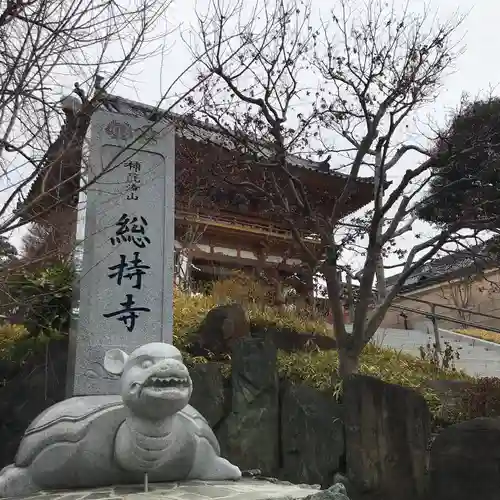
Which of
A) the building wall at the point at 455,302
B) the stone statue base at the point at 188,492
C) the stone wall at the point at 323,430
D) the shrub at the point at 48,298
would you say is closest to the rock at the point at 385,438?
the stone wall at the point at 323,430

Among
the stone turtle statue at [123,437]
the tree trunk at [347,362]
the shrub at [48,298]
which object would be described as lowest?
the stone turtle statue at [123,437]

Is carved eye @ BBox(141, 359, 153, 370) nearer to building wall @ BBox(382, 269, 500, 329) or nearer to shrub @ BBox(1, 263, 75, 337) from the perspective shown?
shrub @ BBox(1, 263, 75, 337)

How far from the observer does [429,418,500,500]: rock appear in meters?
5.55

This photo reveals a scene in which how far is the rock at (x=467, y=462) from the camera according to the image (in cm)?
555

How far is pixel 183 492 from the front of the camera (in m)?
3.53

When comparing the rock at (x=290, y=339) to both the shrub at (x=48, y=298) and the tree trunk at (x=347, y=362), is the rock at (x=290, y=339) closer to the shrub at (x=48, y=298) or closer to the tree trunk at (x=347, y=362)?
the tree trunk at (x=347, y=362)

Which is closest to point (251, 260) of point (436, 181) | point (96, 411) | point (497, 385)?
point (436, 181)

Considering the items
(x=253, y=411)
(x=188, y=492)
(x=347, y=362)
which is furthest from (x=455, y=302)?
(x=188, y=492)

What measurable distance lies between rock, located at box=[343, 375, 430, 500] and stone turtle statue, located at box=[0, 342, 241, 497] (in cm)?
254

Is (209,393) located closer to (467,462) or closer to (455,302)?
(467,462)

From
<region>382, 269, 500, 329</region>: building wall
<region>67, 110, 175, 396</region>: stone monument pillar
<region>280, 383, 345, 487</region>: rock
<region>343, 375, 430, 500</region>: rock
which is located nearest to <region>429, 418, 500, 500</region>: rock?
<region>343, 375, 430, 500</region>: rock

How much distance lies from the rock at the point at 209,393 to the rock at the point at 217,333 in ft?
3.75

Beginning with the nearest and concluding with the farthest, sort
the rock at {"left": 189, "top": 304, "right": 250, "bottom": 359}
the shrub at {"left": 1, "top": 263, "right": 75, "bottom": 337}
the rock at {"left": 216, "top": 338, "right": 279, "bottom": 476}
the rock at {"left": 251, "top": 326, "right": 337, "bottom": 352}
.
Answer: the rock at {"left": 216, "top": 338, "right": 279, "bottom": 476}, the shrub at {"left": 1, "top": 263, "right": 75, "bottom": 337}, the rock at {"left": 189, "top": 304, "right": 250, "bottom": 359}, the rock at {"left": 251, "top": 326, "right": 337, "bottom": 352}

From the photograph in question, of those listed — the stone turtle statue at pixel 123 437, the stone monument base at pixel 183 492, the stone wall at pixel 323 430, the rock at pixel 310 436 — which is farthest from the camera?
the rock at pixel 310 436
